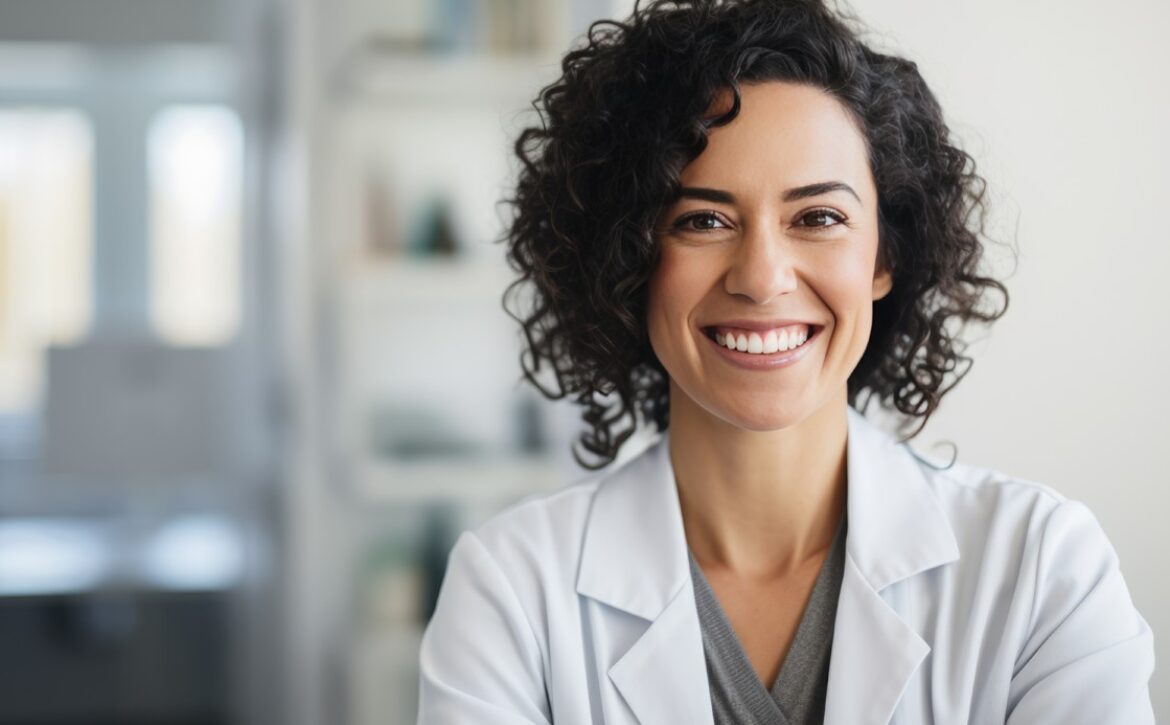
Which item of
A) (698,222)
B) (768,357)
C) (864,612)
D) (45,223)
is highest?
(45,223)

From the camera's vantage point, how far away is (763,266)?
100 centimetres

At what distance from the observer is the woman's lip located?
103 centimetres

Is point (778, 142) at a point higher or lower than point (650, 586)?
higher

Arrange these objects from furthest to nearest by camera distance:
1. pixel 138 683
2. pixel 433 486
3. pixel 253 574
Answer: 1. pixel 138 683
2. pixel 253 574
3. pixel 433 486

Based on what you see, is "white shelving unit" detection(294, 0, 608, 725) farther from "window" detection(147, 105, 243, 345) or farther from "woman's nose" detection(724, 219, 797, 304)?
"woman's nose" detection(724, 219, 797, 304)

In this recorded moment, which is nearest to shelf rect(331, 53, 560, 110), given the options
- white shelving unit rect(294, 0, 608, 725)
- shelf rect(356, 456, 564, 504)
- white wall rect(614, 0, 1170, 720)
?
white shelving unit rect(294, 0, 608, 725)

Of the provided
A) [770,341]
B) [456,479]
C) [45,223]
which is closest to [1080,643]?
[770,341]

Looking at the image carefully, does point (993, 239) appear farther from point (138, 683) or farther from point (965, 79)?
point (138, 683)

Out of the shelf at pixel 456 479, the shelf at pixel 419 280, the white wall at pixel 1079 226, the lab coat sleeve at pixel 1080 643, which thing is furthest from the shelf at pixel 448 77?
the lab coat sleeve at pixel 1080 643

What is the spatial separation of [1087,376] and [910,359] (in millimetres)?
162

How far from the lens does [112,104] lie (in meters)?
3.99

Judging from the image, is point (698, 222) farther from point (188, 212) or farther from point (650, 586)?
point (188, 212)

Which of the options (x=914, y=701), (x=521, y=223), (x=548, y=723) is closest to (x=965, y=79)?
(x=521, y=223)

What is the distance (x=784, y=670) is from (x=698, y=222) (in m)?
0.41
